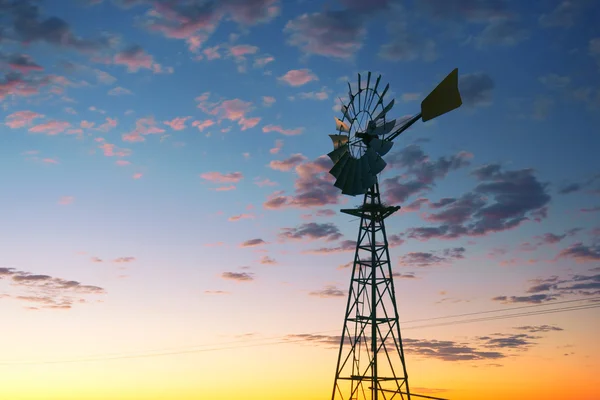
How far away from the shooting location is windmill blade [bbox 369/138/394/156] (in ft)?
182

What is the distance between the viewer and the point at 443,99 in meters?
52.1

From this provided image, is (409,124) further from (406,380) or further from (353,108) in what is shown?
(406,380)

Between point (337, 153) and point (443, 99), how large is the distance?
1176 centimetres

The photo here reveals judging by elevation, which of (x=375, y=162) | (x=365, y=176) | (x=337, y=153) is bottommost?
(x=365, y=176)

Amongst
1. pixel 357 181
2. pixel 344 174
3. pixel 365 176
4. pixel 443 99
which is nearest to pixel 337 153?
pixel 344 174

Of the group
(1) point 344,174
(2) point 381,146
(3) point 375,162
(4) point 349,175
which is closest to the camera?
(2) point 381,146

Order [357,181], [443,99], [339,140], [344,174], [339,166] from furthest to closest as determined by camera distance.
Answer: [339,140] < [339,166] < [344,174] < [357,181] < [443,99]

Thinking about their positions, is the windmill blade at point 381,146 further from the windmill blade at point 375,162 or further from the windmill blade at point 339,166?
the windmill blade at point 339,166

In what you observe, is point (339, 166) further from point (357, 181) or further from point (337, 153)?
point (357, 181)

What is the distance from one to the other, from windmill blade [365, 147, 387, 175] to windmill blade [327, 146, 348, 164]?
10.3 feet

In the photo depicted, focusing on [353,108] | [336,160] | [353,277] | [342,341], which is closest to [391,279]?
[353,277]

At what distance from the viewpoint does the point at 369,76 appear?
58906mm

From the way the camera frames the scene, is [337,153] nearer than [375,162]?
No

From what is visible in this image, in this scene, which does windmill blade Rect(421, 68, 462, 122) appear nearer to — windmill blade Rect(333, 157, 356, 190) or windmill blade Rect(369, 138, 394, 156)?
windmill blade Rect(369, 138, 394, 156)
